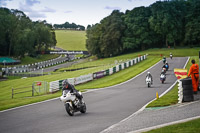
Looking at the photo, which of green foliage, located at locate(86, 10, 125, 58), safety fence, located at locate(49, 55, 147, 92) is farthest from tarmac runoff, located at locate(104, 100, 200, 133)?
green foliage, located at locate(86, 10, 125, 58)

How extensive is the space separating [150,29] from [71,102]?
95308mm

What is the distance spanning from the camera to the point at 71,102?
558 inches

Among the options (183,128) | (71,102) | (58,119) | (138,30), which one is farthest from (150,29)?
(183,128)

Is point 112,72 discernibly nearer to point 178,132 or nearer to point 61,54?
point 178,132

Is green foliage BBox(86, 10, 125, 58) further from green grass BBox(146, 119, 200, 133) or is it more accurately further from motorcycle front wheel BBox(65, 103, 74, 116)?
green grass BBox(146, 119, 200, 133)

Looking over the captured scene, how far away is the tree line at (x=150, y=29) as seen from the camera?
101 metres

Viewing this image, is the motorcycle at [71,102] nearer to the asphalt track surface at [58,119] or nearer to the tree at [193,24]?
the asphalt track surface at [58,119]

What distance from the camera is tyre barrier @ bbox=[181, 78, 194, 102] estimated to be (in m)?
14.8

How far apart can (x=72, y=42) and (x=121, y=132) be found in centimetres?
18626

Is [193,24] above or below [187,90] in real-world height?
above

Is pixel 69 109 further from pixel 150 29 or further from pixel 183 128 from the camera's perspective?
pixel 150 29

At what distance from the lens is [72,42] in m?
194

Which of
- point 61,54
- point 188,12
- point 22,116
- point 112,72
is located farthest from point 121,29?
point 22,116

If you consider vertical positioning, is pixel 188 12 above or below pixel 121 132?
above
